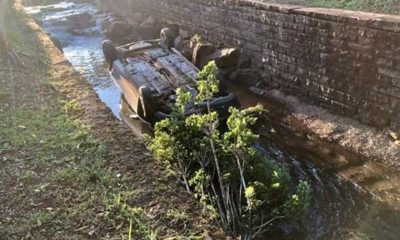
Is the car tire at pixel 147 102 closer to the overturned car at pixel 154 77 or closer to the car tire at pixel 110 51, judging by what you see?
the overturned car at pixel 154 77

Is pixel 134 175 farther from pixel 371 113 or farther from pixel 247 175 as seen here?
pixel 371 113

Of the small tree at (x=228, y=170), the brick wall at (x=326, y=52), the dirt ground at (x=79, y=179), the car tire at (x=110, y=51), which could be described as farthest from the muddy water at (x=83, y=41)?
the small tree at (x=228, y=170)

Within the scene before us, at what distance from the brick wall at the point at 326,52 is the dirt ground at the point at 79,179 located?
447 centimetres

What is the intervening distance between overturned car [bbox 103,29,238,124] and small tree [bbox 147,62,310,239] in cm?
184

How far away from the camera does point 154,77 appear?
987 centimetres

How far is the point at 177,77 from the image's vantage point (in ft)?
31.4

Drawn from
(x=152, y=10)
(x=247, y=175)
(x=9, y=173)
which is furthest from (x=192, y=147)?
(x=152, y=10)

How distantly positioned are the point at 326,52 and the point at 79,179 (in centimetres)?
591

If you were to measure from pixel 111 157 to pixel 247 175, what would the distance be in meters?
1.96

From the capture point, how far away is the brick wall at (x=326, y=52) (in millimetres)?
7871

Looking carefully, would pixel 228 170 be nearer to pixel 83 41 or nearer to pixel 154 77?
pixel 154 77

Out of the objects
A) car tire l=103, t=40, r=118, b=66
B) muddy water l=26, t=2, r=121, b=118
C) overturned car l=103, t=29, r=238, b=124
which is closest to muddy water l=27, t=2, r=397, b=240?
muddy water l=26, t=2, r=121, b=118

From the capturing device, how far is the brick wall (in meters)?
7.87

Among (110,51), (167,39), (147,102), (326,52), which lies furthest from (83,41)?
(326,52)
